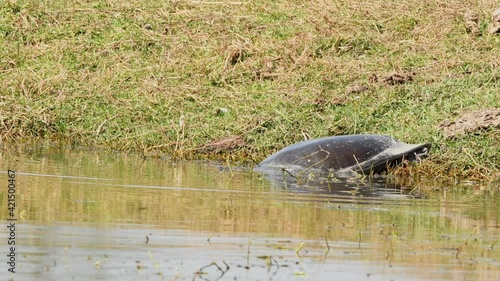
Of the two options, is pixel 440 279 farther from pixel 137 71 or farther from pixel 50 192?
pixel 137 71

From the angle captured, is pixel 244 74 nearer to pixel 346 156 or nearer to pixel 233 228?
pixel 346 156

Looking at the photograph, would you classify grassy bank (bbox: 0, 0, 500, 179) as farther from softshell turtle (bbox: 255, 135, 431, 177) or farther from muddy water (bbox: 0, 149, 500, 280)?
muddy water (bbox: 0, 149, 500, 280)

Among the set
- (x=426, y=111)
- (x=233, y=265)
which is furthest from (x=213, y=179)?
(x=233, y=265)

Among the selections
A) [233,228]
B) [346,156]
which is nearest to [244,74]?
[346,156]

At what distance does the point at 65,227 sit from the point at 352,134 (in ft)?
19.3

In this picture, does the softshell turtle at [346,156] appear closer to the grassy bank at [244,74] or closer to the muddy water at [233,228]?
the grassy bank at [244,74]

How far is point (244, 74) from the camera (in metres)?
15.1

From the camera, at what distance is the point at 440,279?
6.18 meters

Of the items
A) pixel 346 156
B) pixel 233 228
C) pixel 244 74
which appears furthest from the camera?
pixel 244 74

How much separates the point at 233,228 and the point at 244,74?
7506mm

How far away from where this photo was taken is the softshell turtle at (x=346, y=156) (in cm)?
1159

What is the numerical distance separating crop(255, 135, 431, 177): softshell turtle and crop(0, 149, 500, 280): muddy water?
57cm

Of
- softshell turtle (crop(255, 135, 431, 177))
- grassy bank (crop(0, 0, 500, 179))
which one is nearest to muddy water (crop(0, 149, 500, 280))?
softshell turtle (crop(255, 135, 431, 177))

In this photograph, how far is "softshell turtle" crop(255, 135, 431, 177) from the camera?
1159 centimetres
